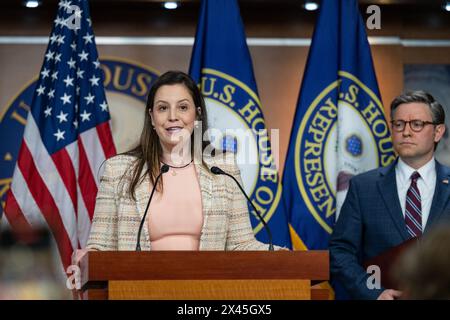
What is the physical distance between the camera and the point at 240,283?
2645 millimetres

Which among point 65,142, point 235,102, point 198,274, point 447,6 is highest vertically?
point 447,6

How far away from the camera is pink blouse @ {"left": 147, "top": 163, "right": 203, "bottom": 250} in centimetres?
346

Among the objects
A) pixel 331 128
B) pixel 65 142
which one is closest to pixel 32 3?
pixel 65 142

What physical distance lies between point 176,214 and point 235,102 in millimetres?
1642

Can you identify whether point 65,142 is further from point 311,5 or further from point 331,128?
point 311,5

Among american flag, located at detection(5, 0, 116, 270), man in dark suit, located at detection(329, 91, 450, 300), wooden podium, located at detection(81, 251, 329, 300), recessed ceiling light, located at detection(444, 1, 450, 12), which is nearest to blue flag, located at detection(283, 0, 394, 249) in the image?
man in dark suit, located at detection(329, 91, 450, 300)

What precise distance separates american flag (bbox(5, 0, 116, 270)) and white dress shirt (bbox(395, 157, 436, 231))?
5.58ft

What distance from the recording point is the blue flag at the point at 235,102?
495 cm

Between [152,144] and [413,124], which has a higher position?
[413,124]

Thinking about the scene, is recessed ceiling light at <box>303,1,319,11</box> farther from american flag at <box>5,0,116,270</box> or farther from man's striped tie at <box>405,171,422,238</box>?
man's striped tie at <box>405,171,422,238</box>

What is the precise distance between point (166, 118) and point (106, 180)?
0.38 m

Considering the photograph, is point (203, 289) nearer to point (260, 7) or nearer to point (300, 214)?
point (300, 214)

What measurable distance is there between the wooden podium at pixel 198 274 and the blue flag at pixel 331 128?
2284 mm

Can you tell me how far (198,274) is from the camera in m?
2.65
